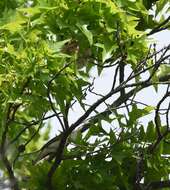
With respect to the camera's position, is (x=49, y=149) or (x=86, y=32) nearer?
(x=86, y=32)

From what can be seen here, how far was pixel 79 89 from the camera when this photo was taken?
2896 millimetres

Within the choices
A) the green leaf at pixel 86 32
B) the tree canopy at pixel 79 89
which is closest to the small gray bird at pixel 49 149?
the tree canopy at pixel 79 89

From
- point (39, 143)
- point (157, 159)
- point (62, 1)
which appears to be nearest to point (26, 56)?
point (62, 1)

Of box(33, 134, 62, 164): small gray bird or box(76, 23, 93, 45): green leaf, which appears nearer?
box(76, 23, 93, 45): green leaf

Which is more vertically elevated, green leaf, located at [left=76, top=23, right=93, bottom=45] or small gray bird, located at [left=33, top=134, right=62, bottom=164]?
green leaf, located at [left=76, top=23, right=93, bottom=45]

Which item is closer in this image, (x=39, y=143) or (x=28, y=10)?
(x=28, y=10)

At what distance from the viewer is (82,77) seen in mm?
2898

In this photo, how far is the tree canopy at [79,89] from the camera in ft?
8.98

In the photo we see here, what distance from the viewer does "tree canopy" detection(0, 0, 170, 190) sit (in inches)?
108

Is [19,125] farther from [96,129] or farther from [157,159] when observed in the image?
[157,159]

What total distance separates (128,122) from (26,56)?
2.65 ft

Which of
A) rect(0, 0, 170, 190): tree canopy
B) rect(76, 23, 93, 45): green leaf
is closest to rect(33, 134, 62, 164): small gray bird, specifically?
rect(0, 0, 170, 190): tree canopy

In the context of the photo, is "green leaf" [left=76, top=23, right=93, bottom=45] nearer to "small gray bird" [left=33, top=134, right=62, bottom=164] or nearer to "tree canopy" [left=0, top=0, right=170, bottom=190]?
"tree canopy" [left=0, top=0, right=170, bottom=190]

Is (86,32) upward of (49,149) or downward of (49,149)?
upward
